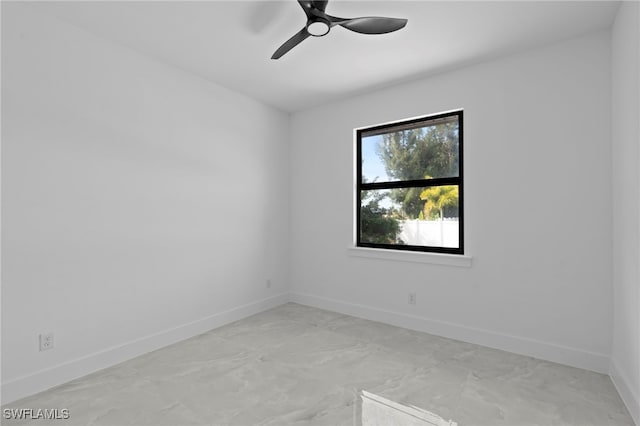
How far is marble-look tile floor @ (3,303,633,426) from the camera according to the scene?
1898 millimetres

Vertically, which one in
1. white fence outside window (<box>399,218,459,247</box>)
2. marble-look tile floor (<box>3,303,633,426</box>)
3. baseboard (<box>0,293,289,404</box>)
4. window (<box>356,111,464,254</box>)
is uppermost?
window (<box>356,111,464,254</box>)

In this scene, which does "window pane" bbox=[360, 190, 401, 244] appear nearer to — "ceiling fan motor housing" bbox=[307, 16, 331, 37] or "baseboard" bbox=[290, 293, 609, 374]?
"baseboard" bbox=[290, 293, 609, 374]

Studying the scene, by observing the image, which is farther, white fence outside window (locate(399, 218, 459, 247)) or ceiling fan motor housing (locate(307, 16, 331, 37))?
white fence outside window (locate(399, 218, 459, 247))

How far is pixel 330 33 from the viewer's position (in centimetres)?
249

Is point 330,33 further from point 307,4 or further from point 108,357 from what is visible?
point 108,357

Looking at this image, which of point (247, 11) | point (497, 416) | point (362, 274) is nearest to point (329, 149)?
point (362, 274)

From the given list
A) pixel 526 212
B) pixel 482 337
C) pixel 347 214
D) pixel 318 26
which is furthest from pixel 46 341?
pixel 526 212

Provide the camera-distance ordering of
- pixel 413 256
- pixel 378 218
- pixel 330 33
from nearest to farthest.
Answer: pixel 330 33, pixel 413 256, pixel 378 218

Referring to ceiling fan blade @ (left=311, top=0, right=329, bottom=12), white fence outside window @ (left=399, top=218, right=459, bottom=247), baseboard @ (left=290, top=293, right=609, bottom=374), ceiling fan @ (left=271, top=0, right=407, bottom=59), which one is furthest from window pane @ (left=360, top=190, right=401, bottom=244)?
ceiling fan blade @ (left=311, top=0, right=329, bottom=12)

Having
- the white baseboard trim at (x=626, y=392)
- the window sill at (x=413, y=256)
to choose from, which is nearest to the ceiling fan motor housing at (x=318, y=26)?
the window sill at (x=413, y=256)

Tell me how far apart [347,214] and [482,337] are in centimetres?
183

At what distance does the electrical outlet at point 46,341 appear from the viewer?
2.20 m

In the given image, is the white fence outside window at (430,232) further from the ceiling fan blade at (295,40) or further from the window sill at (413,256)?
the ceiling fan blade at (295,40)

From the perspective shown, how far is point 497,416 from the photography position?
6.20ft
